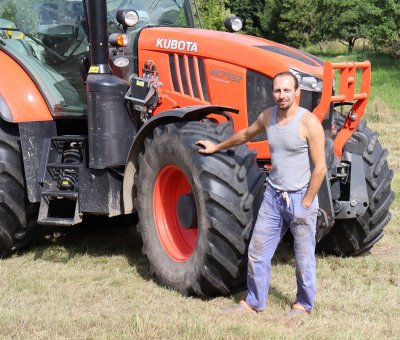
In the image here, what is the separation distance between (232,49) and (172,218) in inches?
49.4

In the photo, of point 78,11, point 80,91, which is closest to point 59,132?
point 80,91

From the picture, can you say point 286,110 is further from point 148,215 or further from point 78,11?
point 78,11

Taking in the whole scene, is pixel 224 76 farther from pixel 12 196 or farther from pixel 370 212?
pixel 12 196

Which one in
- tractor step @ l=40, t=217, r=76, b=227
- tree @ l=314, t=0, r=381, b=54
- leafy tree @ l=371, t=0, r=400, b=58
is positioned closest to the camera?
tractor step @ l=40, t=217, r=76, b=227

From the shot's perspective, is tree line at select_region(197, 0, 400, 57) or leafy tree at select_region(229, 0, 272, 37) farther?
leafy tree at select_region(229, 0, 272, 37)

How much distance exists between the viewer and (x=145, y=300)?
179 inches

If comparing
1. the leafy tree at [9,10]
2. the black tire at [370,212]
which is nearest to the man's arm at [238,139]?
the black tire at [370,212]

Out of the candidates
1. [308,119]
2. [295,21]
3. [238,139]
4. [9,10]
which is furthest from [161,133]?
[295,21]

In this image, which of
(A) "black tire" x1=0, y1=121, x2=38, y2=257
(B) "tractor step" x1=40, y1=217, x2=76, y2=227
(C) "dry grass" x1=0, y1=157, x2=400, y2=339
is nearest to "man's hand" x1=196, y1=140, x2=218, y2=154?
(C) "dry grass" x1=0, y1=157, x2=400, y2=339

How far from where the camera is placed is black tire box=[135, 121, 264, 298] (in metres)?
4.30

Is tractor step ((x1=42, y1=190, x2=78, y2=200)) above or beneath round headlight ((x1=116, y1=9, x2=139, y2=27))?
beneath

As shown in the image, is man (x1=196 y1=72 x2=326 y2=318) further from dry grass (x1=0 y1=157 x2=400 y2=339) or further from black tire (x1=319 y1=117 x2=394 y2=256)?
black tire (x1=319 y1=117 x2=394 y2=256)

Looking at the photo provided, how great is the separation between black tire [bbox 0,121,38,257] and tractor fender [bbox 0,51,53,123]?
0.21m

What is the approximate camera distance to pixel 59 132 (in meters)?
5.76
